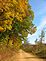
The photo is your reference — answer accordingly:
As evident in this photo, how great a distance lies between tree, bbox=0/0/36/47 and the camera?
32250mm

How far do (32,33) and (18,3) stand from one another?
839 cm

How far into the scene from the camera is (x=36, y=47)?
46156mm

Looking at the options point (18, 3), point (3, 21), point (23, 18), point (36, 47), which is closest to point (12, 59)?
point (3, 21)

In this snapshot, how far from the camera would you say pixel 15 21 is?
36.5 m

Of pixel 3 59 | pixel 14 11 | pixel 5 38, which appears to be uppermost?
pixel 14 11

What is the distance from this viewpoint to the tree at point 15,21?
32.2 meters

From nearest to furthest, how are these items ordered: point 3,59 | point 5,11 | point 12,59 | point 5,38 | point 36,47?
point 3,59
point 12,59
point 5,11
point 5,38
point 36,47

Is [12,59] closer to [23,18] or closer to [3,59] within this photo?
[3,59]

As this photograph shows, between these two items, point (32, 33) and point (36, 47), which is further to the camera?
point (36, 47)

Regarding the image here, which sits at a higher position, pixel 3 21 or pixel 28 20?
pixel 28 20

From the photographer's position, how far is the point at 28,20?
40.0m

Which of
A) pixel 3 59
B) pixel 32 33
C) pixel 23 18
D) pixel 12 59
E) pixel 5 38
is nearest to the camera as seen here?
pixel 3 59

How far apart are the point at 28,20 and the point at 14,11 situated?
673 centimetres

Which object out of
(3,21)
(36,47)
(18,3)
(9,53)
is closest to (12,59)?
(9,53)
